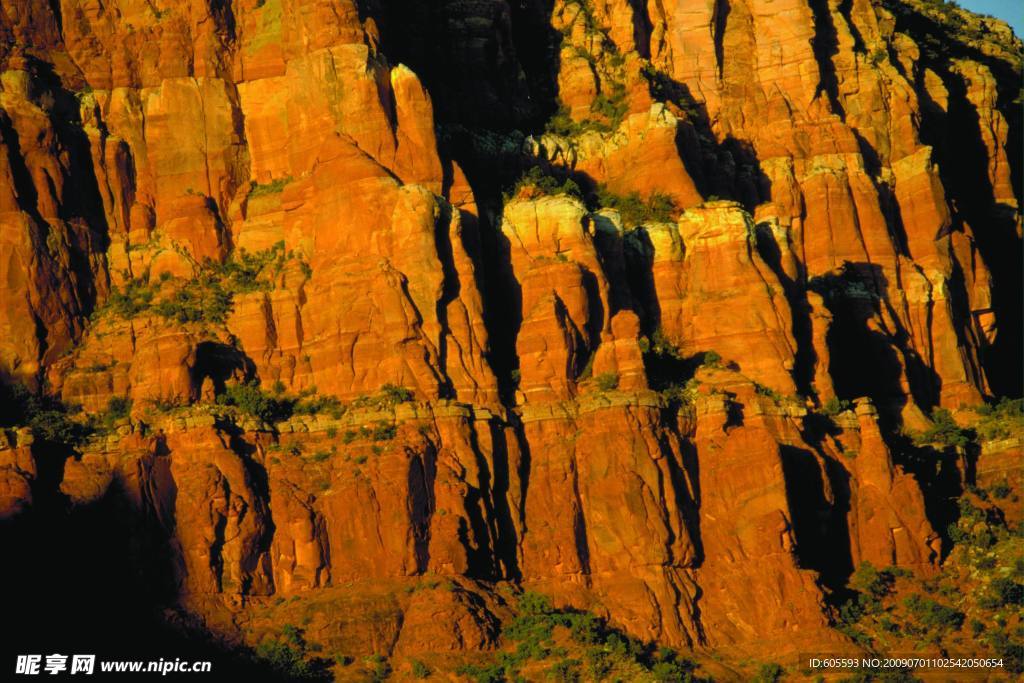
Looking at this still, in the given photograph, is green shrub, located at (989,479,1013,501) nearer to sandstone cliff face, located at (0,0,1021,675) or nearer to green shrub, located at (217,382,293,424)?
sandstone cliff face, located at (0,0,1021,675)

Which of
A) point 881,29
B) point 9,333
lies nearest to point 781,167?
point 881,29

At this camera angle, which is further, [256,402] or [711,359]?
[711,359]

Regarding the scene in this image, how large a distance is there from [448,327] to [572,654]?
13452 millimetres

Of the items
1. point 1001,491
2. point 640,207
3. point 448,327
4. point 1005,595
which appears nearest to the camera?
point 1005,595

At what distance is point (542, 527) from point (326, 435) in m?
7.97

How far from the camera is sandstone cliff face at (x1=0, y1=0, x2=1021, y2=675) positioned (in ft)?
247

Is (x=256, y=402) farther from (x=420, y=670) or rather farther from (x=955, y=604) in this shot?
(x=955, y=604)

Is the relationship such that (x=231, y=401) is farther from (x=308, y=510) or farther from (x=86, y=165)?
(x=86, y=165)

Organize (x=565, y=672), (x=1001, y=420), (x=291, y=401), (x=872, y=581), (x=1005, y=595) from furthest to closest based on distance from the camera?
1. (x=1001, y=420)
2. (x=872, y=581)
3. (x=291, y=401)
4. (x=1005, y=595)
5. (x=565, y=672)

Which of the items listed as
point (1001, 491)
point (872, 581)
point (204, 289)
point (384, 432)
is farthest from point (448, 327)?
point (1001, 491)

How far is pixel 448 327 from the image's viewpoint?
265ft

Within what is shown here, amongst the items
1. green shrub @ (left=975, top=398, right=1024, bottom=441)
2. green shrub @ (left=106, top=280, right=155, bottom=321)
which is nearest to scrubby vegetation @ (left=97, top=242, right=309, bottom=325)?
green shrub @ (left=106, top=280, right=155, bottom=321)

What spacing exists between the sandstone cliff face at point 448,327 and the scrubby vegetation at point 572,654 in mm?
1148

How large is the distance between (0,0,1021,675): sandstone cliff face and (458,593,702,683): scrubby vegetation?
115cm
